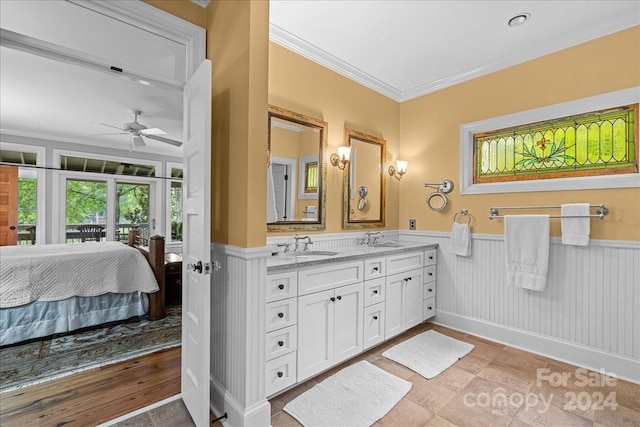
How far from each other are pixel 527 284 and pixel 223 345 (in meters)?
2.50

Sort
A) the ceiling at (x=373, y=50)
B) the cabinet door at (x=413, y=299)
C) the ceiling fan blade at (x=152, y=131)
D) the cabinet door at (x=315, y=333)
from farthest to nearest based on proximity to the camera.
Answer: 1. the ceiling fan blade at (x=152, y=131)
2. the cabinet door at (x=413, y=299)
3. the ceiling at (x=373, y=50)
4. the cabinet door at (x=315, y=333)

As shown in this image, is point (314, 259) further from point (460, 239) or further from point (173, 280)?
point (173, 280)

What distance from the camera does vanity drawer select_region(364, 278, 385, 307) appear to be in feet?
7.77

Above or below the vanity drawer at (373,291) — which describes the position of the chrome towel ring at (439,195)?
above

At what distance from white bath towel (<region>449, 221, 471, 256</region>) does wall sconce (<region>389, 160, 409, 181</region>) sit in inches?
33.4

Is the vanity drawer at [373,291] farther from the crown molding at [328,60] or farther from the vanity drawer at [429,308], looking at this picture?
the crown molding at [328,60]

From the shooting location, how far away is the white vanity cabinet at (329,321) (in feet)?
6.31

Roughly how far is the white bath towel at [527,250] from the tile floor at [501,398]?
653 millimetres

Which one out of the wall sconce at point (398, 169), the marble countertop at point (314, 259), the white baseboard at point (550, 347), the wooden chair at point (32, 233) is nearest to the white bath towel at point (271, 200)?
the marble countertop at point (314, 259)

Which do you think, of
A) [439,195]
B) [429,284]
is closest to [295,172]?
[439,195]

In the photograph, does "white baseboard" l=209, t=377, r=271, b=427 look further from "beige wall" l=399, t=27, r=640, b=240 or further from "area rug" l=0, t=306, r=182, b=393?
"beige wall" l=399, t=27, r=640, b=240

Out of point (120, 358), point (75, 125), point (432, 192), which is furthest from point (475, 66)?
point (75, 125)

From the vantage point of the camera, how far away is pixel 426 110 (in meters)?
3.37

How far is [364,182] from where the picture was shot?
10.4 ft
